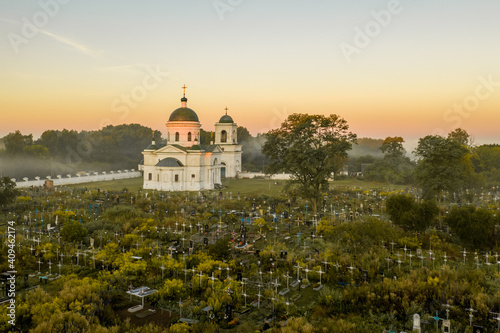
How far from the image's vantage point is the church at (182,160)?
46.7 metres

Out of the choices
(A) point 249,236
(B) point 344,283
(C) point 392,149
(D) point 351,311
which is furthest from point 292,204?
(C) point 392,149

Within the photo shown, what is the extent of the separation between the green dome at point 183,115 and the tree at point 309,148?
2279 cm

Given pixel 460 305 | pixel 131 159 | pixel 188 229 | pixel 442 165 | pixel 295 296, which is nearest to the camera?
pixel 460 305

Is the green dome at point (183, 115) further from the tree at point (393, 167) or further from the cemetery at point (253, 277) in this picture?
the tree at point (393, 167)

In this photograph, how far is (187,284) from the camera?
47.9ft

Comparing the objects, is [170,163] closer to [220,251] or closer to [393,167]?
[220,251]

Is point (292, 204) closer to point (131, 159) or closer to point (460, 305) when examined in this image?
point (460, 305)

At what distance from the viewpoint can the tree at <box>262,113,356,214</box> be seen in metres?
28.8

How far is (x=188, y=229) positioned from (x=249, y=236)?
4.38 m

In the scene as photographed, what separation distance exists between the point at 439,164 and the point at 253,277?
18833 millimetres

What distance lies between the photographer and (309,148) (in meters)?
29.1

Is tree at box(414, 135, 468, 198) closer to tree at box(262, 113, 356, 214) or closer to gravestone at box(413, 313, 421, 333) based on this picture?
tree at box(262, 113, 356, 214)

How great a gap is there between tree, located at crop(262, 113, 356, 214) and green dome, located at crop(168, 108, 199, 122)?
2279cm

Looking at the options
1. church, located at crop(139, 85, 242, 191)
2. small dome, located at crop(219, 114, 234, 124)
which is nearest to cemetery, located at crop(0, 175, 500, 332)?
church, located at crop(139, 85, 242, 191)
